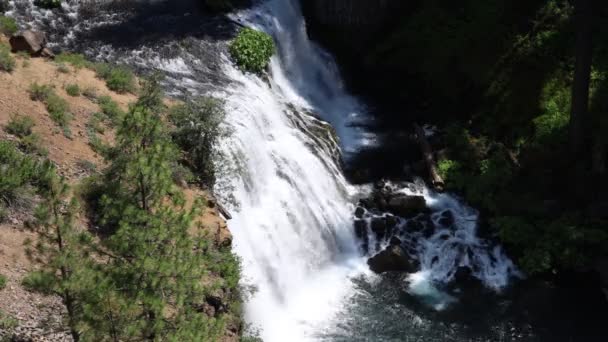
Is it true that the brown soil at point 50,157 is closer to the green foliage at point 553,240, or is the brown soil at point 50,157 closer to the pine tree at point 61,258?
the pine tree at point 61,258

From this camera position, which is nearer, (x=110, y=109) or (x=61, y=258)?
(x=61, y=258)

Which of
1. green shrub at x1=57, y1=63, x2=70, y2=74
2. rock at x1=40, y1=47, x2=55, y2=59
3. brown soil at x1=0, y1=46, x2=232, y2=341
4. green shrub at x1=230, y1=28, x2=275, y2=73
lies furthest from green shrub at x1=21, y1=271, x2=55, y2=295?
green shrub at x1=230, y1=28, x2=275, y2=73

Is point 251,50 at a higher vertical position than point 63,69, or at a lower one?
higher

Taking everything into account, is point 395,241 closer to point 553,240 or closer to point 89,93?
point 553,240

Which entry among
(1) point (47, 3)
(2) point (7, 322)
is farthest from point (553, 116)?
(1) point (47, 3)

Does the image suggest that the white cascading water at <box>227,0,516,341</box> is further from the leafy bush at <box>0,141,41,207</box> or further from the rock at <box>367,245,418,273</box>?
the leafy bush at <box>0,141,41,207</box>

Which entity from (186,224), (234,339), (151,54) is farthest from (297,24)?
Result: (186,224)

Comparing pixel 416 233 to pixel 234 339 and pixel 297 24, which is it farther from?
pixel 297 24
